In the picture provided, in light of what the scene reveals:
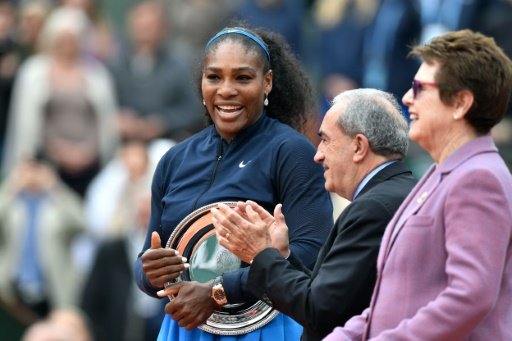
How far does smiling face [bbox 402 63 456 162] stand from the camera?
377 cm

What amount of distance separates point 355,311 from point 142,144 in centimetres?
582

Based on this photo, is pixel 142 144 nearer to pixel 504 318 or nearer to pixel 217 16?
pixel 217 16

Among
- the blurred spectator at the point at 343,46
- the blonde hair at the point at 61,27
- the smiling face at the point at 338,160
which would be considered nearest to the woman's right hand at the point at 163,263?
the smiling face at the point at 338,160

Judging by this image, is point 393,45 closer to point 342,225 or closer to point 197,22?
point 197,22

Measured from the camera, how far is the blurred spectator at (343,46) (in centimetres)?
1070

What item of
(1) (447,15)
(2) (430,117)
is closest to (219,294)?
(2) (430,117)

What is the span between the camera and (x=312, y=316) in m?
4.01

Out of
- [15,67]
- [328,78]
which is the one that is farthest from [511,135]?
[15,67]

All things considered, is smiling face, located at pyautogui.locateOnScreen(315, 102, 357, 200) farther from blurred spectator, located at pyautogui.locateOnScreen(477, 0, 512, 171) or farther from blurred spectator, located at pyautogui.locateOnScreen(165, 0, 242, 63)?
blurred spectator, located at pyautogui.locateOnScreen(165, 0, 242, 63)

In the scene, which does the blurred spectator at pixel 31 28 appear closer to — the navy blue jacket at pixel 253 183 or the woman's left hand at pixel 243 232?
the navy blue jacket at pixel 253 183

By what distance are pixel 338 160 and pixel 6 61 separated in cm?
679

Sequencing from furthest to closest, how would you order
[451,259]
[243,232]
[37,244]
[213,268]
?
1. [37,244]
2. [213,268]
3. [243,232]
4. [451,259]

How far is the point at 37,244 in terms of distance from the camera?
9.32m

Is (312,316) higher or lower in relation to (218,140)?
lower
